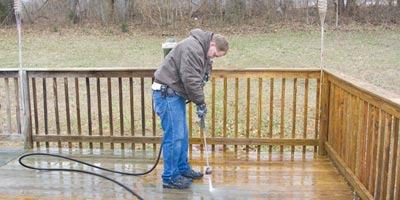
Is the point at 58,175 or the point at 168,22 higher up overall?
the point at 168,22

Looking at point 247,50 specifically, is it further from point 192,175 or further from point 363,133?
point 363,133

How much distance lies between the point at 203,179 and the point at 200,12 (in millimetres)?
12579

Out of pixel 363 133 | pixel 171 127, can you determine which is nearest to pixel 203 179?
pixel 171 127

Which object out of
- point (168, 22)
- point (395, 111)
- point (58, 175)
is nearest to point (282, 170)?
point (395, 111)

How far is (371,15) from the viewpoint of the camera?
1602cm

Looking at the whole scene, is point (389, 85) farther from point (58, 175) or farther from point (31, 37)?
point (31, 37)

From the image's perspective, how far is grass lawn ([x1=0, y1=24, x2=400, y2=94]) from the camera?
36.3 ft

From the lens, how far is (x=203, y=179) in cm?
391

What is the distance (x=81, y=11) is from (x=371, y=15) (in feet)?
34.2

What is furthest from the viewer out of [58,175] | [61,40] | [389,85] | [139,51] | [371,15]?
[371,15]

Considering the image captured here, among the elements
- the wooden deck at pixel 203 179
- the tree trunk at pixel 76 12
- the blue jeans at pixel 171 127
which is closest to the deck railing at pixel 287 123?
the wooden deck at pixel 203 179

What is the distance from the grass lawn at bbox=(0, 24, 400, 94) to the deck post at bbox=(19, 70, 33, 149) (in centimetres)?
633

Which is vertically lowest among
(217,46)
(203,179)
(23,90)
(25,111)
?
(203,179)

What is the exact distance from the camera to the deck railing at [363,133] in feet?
9.39
